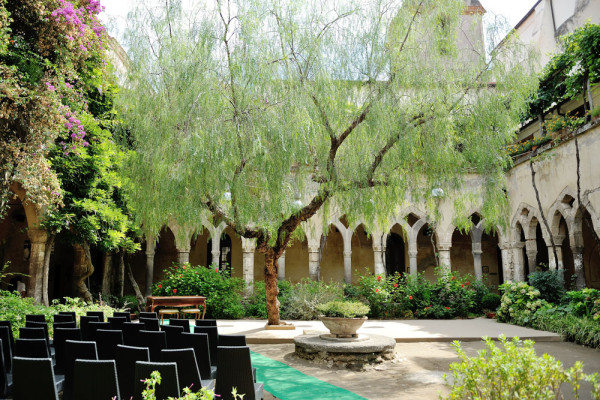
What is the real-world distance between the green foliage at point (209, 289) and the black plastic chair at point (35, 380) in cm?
948

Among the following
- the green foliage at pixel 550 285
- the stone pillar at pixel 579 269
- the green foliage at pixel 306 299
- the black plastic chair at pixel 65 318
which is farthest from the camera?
the green foliage at pixel 306 299

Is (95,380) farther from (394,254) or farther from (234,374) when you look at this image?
(394,254)

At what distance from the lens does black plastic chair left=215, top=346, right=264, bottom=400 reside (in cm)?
305

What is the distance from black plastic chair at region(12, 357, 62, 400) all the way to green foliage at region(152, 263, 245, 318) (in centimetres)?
948

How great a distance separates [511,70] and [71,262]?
14.1 m

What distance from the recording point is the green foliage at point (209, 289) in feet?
39.0

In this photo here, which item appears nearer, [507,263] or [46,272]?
[46,272]

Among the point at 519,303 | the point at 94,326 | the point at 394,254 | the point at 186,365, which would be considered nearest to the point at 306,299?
the point at 519,303

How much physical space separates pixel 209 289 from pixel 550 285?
28.4ft

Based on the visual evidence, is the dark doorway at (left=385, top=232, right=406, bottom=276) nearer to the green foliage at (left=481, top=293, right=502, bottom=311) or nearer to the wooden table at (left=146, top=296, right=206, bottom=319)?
the green foliage at (left=481, top=293, right=502, bottom=311)

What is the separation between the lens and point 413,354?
686 centimetres

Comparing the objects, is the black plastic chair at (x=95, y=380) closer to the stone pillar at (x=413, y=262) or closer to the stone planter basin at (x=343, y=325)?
the stone planter basin at (x=343, y=325)

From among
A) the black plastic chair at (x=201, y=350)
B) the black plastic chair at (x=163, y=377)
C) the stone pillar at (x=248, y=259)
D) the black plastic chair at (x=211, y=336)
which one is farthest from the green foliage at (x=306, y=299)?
the black plastic chair at (x=163, y=377)

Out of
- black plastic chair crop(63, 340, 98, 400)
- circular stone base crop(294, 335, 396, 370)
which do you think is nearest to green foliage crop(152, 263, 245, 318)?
circular stone base crop(294, 335, 396, 370)
